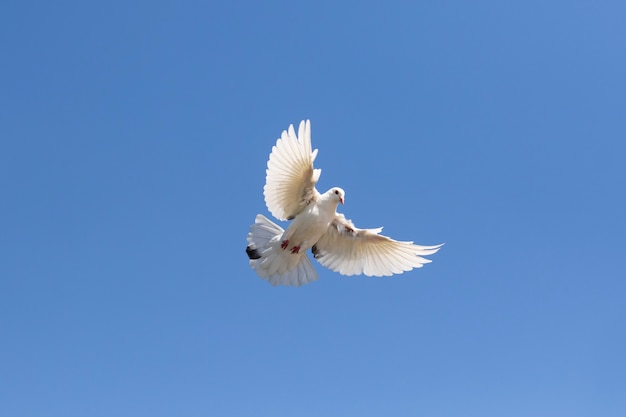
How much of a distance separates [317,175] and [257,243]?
278cm

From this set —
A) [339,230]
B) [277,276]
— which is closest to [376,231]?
[339,230]

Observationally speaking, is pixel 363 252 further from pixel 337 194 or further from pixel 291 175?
pixel 291 175

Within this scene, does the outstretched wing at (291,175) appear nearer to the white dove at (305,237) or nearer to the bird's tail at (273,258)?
the white dove at (305,237)

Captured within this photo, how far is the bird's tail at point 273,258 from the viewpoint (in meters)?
26.8

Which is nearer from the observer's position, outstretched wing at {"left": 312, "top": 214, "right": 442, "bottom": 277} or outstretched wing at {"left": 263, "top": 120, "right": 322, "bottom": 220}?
outstretched wing at {"left": 263, "top": 120, "right": 322, "bottom": 220}

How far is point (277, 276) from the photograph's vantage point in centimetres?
2705

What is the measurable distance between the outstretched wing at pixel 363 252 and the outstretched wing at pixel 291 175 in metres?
1.47

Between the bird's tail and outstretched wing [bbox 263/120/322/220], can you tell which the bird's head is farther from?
the bird's tail

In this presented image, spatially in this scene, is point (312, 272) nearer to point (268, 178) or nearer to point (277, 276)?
point (277, 276)

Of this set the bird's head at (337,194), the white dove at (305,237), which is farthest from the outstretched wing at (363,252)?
the bird's head at (337,194)

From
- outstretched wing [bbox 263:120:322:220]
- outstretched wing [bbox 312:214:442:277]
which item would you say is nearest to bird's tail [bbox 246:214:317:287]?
outstretched wing [bbox 263:120:322:220]

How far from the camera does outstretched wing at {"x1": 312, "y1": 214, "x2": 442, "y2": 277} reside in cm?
2752

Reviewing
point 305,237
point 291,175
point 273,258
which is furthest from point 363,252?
point 291,175

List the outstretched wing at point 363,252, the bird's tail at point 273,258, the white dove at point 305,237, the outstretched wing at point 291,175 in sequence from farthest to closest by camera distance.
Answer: the outstretched wing at point 363,252 → the bird's tail at point 273,258 → the white dove at point 305,237 → the outstretched wing at point 291,175
